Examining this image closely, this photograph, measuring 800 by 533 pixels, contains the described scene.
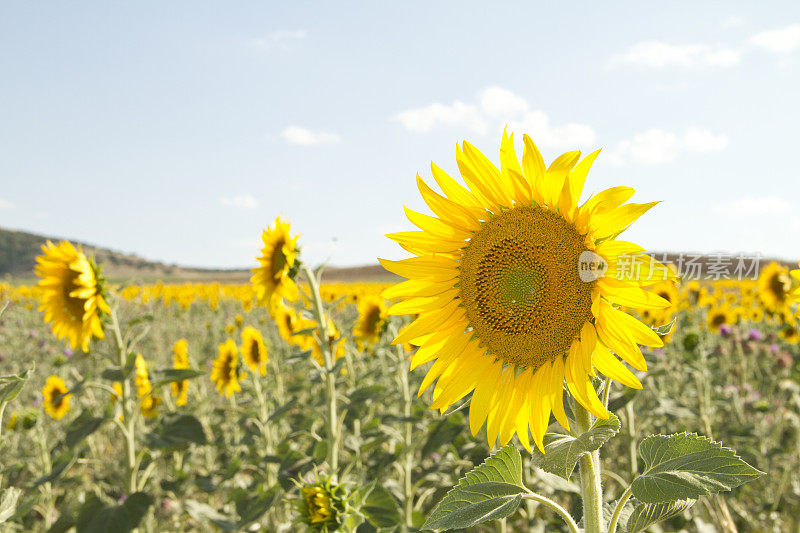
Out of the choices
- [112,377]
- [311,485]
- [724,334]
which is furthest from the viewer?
[724,334]

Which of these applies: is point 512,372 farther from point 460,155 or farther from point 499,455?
point 460,155

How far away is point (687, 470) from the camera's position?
1049mm

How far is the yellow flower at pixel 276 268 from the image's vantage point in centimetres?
304

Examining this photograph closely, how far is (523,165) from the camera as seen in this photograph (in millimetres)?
1160

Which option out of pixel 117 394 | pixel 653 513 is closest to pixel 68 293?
pixel 117 394

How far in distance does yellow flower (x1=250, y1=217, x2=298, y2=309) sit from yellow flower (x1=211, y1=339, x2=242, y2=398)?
152 centimetres

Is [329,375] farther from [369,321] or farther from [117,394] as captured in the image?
[369,321]

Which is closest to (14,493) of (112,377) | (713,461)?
(112,377)

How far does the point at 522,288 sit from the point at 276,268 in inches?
87.7

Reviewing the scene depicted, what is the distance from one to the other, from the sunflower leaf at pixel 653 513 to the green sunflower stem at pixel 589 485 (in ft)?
0.22

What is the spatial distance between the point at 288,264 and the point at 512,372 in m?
1.94

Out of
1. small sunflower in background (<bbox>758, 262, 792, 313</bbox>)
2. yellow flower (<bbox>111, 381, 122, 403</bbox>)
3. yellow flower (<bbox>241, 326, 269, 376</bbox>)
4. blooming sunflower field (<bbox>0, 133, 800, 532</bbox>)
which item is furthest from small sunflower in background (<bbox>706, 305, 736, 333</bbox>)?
yellow flower (<bbox>111, 381, 122, 403</bbox>)

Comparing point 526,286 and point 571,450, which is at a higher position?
point 526,286

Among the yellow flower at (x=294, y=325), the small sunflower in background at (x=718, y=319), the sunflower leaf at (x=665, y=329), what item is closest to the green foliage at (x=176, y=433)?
the yellow flower at (x=294, y=325)
